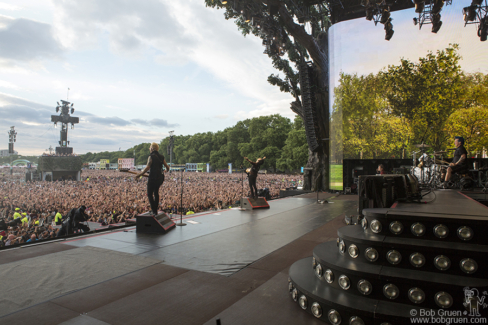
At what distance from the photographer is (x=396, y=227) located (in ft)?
9.23

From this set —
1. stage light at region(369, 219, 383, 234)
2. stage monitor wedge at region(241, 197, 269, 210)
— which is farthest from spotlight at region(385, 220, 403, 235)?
stage monitor wedge at region(241, 197, 269, 210)

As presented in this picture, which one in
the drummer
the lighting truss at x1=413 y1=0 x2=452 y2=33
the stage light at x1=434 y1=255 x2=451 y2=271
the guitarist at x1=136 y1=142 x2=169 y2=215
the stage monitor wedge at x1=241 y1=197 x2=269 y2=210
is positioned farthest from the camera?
the lighting truss at x1=413 y1=0 x2=452 y2=33

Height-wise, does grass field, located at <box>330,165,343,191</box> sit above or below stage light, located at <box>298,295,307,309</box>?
above

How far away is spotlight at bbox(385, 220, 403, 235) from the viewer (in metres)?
2.80

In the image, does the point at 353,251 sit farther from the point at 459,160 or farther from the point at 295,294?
the point at 459,160

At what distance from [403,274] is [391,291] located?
0.19 m

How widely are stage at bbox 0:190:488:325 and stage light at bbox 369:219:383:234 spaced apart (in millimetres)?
841

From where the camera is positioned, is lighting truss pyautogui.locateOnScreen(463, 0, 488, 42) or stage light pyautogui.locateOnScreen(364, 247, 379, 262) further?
lighting truss pyautogui.locateOnScreen(463, 0, 488, 42)

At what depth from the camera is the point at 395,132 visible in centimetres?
1666

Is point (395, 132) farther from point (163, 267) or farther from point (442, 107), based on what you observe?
point (163, 267)

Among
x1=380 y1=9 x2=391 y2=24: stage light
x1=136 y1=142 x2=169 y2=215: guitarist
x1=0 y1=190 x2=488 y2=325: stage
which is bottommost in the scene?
x1=0 y1=190 x2=488 y2=325: stage

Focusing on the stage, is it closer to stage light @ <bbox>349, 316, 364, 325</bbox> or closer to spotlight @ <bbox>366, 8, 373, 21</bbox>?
stage light @ <bbox>349, 316, 364, 325</bbox>

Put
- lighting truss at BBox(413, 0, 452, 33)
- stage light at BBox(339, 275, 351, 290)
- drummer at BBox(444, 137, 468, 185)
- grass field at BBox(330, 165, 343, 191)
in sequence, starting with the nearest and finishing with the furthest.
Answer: stage light at BBox(339, 275, 351, 290)
drummer at BBox(444, 137, 468, 185)
lighting truss at BBox(413, 0, 452, 33)
grass field at BBox(330, 165, 343, 191)

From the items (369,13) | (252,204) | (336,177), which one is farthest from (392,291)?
(336,177)
